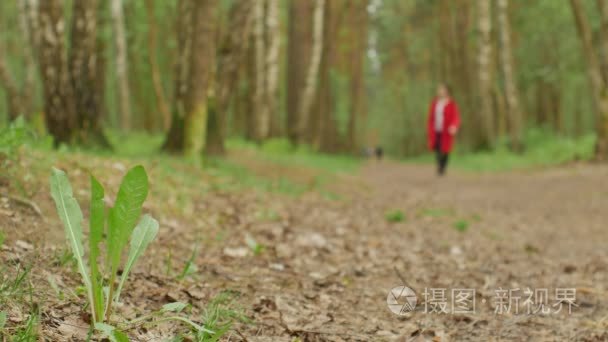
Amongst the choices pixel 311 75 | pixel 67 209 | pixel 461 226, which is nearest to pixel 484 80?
pixel 311 75

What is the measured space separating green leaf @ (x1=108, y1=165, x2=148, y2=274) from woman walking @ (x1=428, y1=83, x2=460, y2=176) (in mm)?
11164

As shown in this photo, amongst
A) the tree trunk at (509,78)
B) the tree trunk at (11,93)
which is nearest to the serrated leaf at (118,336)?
the tree trunk at (11,93)

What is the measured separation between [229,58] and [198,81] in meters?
1.65

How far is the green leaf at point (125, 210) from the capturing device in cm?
216

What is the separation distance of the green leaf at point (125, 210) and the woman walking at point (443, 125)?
11164 mm

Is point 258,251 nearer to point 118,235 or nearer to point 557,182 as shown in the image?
point 118,235

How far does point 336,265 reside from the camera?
420 centimetres

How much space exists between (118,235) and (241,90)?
2357 centimetres

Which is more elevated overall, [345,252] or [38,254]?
[38,254]

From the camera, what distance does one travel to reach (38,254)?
8.46 feet

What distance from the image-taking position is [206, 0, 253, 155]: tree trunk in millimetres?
9406

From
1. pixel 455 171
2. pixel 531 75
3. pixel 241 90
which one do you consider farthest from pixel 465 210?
pixel 531 75

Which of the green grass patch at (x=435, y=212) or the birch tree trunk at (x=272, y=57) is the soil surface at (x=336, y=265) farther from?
the birch tree trunk at (x=272, y=57)

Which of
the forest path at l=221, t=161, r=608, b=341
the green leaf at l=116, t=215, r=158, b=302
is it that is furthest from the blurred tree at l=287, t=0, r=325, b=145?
the green leaf at l=116, t=215, r=158, b=302
